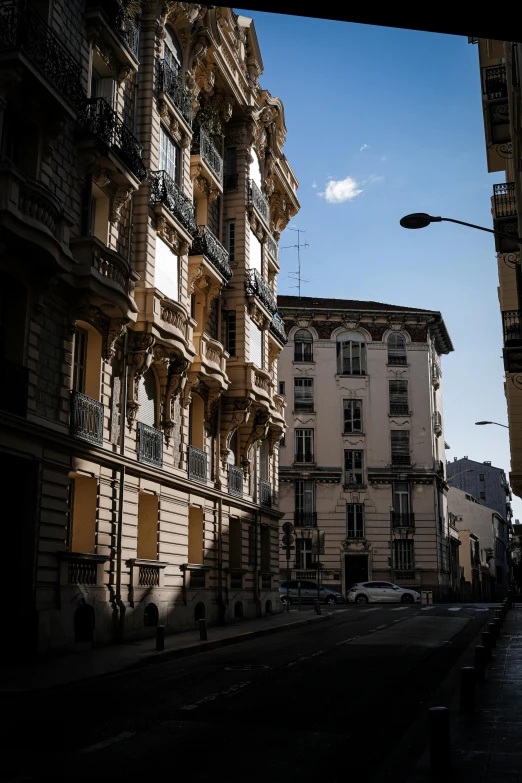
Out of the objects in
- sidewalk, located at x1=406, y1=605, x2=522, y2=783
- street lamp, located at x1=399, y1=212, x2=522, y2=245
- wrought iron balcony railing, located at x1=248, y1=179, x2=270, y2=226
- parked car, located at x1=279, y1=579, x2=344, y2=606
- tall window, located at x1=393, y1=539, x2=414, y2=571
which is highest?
wrought iron balcony railing, located at x1=248, y1=179, x2=270, y2=226

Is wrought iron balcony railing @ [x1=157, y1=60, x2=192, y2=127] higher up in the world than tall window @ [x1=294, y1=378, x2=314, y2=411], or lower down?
higher up

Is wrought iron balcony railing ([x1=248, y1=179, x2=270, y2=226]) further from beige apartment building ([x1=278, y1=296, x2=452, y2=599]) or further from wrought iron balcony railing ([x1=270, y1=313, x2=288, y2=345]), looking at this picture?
beige apartment building ([x1=278, y1=296, x2=452, y2=599])

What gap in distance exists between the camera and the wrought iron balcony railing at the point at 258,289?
32.7 m

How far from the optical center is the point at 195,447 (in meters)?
27.8

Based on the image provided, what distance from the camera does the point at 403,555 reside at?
59469 millimetres

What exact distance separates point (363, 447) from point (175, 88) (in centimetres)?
3893

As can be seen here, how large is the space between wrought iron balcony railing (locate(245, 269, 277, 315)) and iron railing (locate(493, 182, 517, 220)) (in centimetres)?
946

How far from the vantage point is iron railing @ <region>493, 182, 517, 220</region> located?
2852 cm

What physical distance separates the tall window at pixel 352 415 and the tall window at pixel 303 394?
101 inches

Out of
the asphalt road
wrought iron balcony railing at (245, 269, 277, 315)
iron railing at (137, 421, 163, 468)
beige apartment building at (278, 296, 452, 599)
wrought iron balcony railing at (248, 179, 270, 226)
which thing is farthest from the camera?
beige apartment building at (278, 296, 452, 599)

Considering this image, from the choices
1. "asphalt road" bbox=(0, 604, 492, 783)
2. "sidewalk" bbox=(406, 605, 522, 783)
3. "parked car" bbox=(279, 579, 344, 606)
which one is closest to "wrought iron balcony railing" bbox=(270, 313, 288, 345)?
"parked car" bbox=(279, 579, 344, 606)

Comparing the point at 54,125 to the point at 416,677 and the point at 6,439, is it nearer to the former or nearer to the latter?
the point at 6,439

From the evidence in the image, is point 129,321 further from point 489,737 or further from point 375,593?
point 375,593

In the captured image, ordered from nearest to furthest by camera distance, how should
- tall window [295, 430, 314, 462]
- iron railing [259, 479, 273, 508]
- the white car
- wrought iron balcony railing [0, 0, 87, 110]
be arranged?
wrought iron balcony railing [0, 0, 87, 110]
iron railing [259, 479, 273, 508]
the white car
tall window [295, 430, 314, 462]
